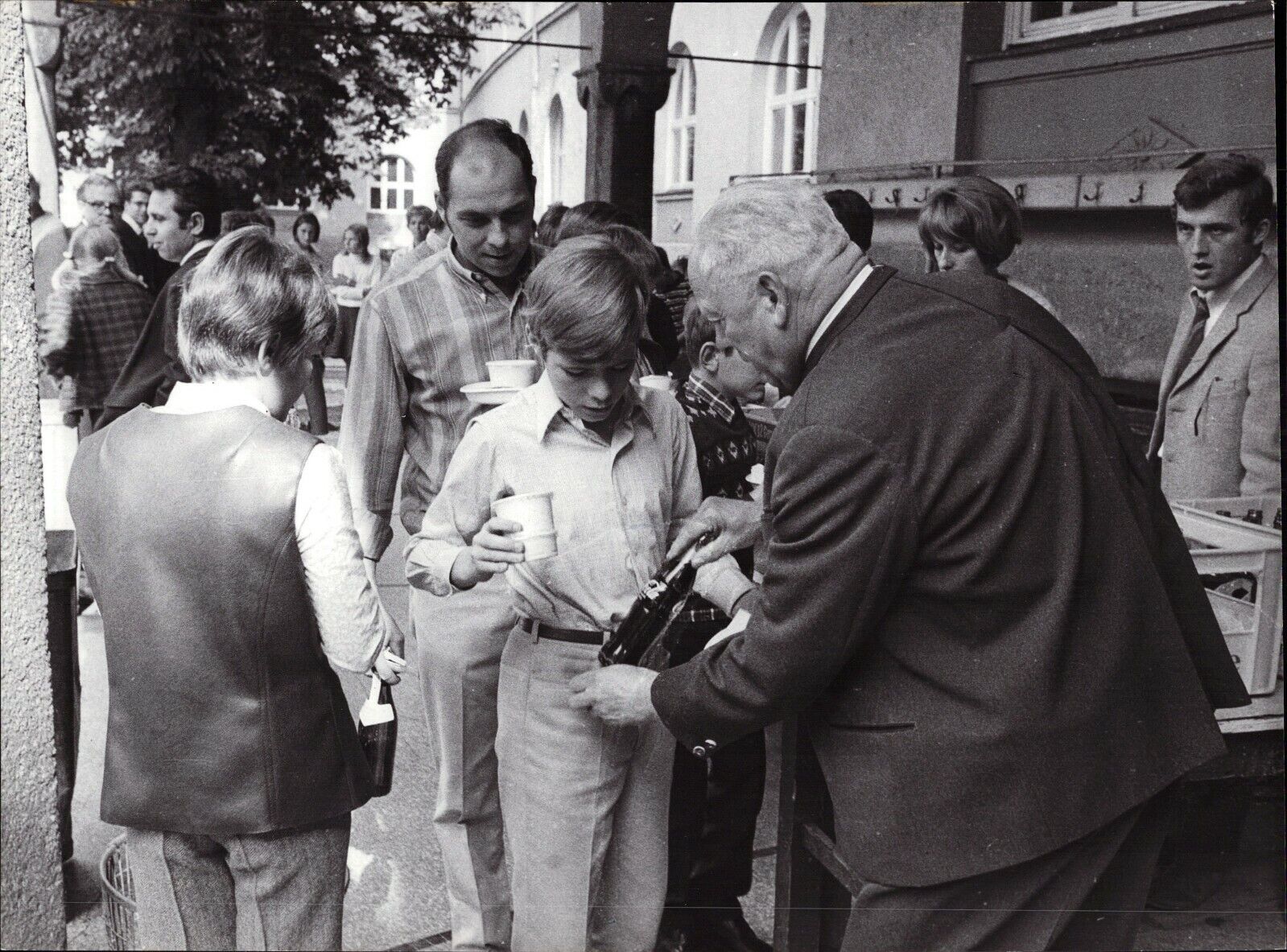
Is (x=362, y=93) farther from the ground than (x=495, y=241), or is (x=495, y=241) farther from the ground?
(x=362, y=93)

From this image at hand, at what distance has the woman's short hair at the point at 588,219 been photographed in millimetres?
2719

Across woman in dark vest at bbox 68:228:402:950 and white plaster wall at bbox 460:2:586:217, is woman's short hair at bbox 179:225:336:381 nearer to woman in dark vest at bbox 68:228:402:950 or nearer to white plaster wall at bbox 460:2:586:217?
woman in dark vest at bbox 68:228:402:950

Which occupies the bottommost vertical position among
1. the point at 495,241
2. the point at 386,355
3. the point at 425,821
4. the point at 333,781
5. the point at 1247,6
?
the point at 425,821

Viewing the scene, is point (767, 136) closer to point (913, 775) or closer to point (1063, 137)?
point (1063, 137)

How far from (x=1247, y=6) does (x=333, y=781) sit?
333 cm

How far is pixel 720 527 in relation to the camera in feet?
7.02

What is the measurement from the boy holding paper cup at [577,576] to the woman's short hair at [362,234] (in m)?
Answer: 0.50

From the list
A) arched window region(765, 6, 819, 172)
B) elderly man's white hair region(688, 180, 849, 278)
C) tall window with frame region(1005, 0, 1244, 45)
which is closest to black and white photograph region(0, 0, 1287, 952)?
elderly man's white hair region(688, 180, 849, 278)

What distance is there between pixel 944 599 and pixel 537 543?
1.87 ft

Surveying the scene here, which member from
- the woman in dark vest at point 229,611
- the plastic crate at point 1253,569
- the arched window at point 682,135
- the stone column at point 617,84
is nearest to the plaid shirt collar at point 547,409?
the woman in dark vest at point 229,611

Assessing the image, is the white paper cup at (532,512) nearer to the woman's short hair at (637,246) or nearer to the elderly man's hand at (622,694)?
the elderly man's hand at (622,694)

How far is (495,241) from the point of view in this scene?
89.9 inches

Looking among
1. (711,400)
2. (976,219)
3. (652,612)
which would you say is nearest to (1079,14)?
(976,219)

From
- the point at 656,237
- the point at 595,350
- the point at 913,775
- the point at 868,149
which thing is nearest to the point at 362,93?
the point at 595,350
